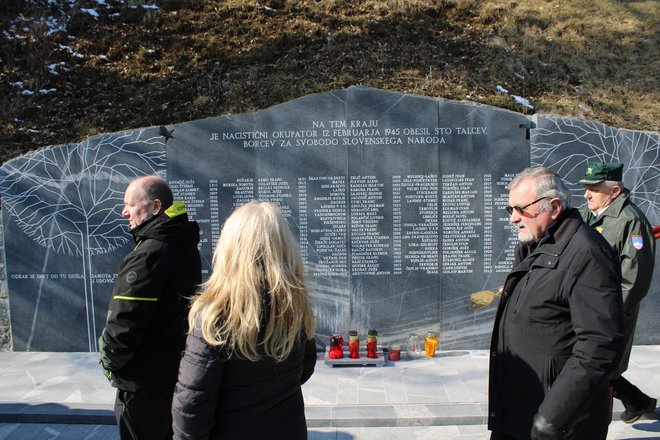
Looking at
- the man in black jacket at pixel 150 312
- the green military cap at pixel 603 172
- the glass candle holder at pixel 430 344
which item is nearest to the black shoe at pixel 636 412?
the green military cap at pixel 603 172

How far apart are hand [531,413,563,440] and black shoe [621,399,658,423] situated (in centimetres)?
248

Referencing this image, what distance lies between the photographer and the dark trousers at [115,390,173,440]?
2.73 metres

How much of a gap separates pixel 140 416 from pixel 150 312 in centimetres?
63

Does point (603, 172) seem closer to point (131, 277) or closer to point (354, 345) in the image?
point (354, 345)

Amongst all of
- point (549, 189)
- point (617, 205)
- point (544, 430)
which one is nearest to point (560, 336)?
point (544, 430)

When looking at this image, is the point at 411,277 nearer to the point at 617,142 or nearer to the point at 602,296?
the point at 617,142

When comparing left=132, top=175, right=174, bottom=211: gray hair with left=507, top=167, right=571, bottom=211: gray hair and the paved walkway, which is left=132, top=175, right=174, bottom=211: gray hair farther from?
the paved walkway

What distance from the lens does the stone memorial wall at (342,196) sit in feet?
18.5

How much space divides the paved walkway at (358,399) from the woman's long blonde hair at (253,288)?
2478 mm

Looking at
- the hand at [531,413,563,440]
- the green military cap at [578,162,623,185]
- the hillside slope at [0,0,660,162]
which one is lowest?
the hand at [531,413,563,440]

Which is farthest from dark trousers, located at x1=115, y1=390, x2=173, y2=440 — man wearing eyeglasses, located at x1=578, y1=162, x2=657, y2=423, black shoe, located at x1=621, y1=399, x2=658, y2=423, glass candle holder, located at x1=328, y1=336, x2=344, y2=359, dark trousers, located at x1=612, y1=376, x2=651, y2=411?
black shoe, located at x1=621, y1=399, x2=658, y2=423

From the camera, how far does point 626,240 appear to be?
144 inches

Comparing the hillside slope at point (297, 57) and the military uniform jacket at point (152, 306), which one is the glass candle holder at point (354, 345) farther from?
the hillside slope at point (297, 57)

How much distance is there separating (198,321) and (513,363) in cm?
151
